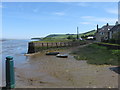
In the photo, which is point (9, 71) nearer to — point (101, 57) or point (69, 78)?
point (69, 78)

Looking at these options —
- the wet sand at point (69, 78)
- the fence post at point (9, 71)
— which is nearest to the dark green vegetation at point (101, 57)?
the wet sand at point (69, 78)

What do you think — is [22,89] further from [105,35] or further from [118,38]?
[105,35]

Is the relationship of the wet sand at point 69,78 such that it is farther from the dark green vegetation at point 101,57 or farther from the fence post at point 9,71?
the dark green vegetation at point 101,57

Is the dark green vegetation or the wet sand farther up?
the dark green vegetation

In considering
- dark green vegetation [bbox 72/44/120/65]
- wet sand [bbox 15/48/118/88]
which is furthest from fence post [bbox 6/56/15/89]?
dark green vegetation [bbox 72/44/120/65]

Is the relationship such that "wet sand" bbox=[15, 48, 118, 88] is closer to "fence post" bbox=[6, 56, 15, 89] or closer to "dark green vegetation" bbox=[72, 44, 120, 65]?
"fence post" bbox=[6, 56, 15, 89]

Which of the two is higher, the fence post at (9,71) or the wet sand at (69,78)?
the fence post at (9,71)

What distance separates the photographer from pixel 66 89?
5.13m

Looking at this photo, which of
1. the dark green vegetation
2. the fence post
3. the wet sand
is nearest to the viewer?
the fence post

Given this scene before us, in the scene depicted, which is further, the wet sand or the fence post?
the wet sand

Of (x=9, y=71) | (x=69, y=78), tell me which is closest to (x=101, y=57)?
(x=69, y=78)

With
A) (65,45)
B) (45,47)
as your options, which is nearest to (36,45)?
(45,47)

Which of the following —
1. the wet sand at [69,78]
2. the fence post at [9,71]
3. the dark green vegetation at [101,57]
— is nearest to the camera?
the fence post at [9,71]

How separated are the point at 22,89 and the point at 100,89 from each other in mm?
2703
